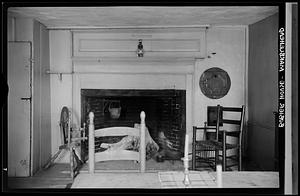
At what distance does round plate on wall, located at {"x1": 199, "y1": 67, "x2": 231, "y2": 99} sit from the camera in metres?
2.20

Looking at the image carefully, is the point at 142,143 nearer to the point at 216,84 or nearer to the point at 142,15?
the point at 216,84

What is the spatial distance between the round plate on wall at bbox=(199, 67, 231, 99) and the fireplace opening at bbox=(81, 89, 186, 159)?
0.16 meters

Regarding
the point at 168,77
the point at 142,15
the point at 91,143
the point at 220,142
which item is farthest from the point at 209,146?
the point at 142,15

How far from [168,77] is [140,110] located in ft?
0.98

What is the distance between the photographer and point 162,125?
2.23 m

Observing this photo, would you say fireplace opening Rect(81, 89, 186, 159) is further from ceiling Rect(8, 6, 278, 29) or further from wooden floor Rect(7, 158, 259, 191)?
ceiling Rect(8, 6, 278, 29)

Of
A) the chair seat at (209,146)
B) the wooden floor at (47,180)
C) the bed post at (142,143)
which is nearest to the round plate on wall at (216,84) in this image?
the chair seat at (209,146)

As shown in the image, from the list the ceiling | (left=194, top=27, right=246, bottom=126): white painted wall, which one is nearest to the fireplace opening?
(left=194, top=27, right=246, bottom=126): white painted wall

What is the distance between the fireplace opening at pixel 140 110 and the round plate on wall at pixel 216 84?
0.51ft

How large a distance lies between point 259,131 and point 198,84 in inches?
19.8

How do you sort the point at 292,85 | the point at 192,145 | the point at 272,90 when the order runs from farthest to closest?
the point at 192,145, the point at 272,90, the point at 292,85

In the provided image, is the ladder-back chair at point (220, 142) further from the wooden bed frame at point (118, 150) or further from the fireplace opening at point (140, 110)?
the wooden bed frame at point (118, 150)
